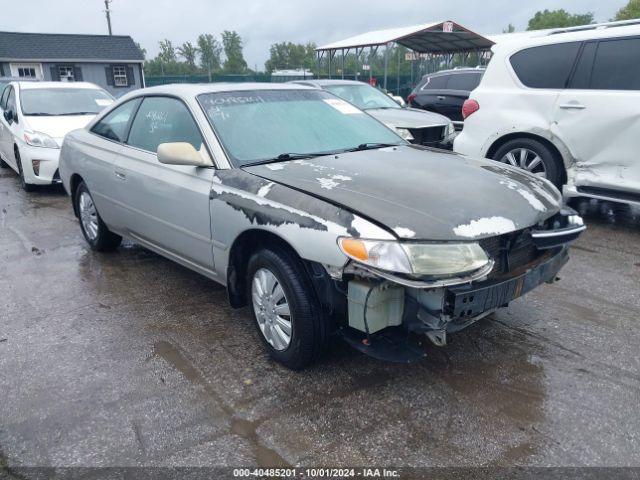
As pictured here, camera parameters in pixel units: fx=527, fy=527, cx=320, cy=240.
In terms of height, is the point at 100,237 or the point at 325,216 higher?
the point at 325,216

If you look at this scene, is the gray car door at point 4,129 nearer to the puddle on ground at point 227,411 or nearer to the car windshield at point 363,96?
the car windshield at point 363,96

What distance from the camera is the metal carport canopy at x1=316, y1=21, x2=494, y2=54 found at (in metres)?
20.9

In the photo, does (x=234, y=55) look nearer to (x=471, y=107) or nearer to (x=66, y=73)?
(x=66, y=73)

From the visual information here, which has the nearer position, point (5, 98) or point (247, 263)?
point (247, 263)

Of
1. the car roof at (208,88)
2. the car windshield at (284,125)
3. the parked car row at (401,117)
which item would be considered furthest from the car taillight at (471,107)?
the car roof at (208,88)

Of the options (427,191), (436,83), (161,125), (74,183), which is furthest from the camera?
(436,83)

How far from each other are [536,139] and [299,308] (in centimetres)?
420

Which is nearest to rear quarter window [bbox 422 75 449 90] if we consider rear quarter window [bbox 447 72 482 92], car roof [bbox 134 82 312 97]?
rear quarter window [bbox 447 72 482 92]

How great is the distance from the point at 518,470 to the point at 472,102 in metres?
4.93

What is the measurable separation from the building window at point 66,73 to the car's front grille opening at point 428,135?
3329cm

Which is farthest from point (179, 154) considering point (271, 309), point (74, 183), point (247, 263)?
point (74, 183)

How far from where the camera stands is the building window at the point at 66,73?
114ft

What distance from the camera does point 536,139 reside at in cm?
580

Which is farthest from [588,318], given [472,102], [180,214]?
[472,102]
